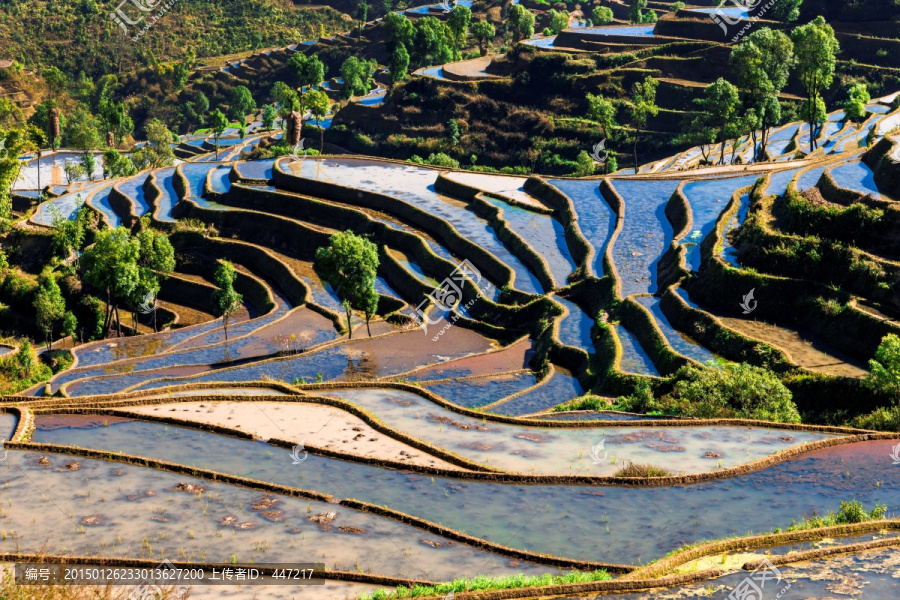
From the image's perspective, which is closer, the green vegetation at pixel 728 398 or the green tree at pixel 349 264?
the green vegetation at pixel 728 398

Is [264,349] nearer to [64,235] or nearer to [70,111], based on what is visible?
[64,235]

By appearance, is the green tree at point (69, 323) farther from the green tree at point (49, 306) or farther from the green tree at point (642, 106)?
the green tree at point (642, 106)

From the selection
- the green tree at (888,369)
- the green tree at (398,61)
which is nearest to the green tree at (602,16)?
the green tree at (398,61)

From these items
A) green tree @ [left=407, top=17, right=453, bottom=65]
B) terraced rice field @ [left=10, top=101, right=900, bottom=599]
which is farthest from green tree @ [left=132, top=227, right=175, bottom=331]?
green tree @ [left=407, top=17, right=453, bottom=65]

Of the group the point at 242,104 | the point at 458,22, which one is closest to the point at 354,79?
the point at 458,22

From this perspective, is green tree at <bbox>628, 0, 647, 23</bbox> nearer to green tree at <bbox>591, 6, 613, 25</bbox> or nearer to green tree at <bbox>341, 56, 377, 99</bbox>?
green tree at <bbox>591, 6, 613, 25</bbox>
